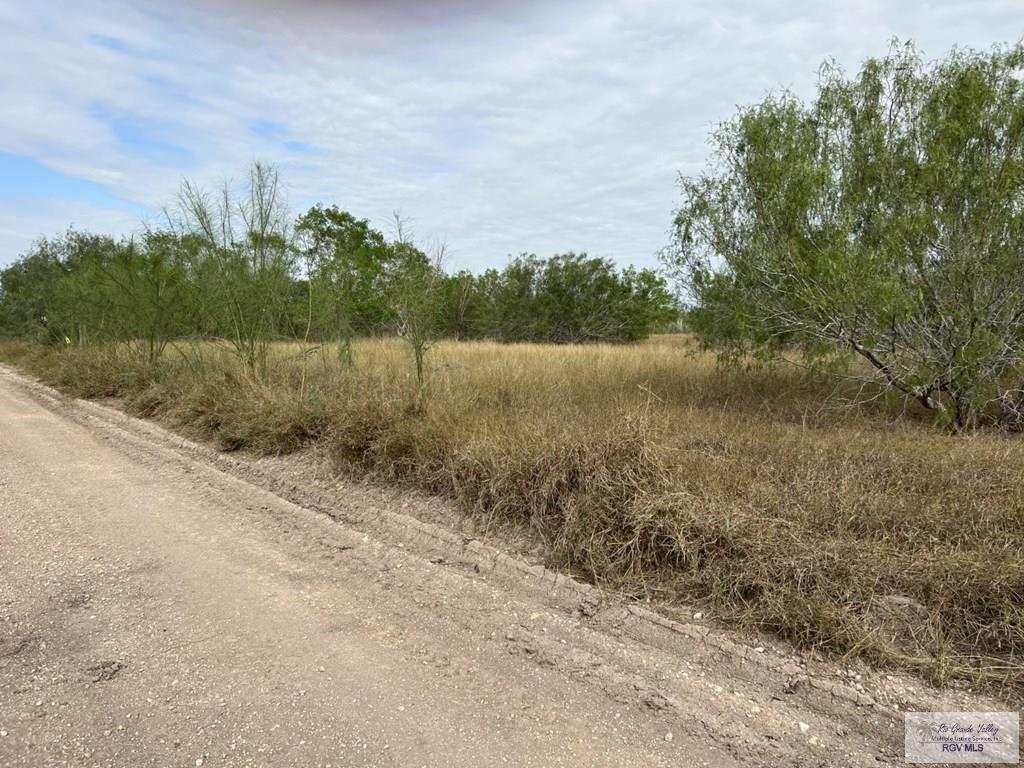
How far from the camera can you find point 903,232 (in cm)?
720

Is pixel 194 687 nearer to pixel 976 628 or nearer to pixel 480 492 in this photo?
pixel 480 492

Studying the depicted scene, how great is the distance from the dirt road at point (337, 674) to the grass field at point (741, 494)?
23.0 inches

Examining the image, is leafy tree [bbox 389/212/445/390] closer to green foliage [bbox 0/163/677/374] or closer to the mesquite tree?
green foliage [bbox 0/163/677/374]

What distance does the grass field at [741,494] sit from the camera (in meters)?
3.25

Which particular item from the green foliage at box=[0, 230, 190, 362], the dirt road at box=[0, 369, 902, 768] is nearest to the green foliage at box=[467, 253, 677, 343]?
the green foliage at box=[0, 230, 190, 362]

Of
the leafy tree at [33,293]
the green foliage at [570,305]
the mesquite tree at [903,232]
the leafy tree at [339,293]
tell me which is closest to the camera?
the mesquite tree at [903,232]

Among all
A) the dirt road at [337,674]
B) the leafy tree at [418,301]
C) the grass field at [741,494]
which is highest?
the leafy tree at [418,301]

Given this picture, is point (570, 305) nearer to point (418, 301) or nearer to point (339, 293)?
point (339, 293)

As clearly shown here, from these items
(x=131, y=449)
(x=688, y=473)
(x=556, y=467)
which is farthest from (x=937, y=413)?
(x=131, y=449)

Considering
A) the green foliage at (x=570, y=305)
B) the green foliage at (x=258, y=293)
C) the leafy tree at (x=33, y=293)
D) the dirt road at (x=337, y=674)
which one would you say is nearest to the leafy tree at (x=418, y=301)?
the green foliage at (x=258, y=293)

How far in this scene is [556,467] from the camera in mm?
4801

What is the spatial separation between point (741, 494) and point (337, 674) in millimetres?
2889

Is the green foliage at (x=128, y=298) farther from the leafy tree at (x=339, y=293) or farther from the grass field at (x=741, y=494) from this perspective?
A: the grass field at (x=741, y=494)

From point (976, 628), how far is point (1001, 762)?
800mm
